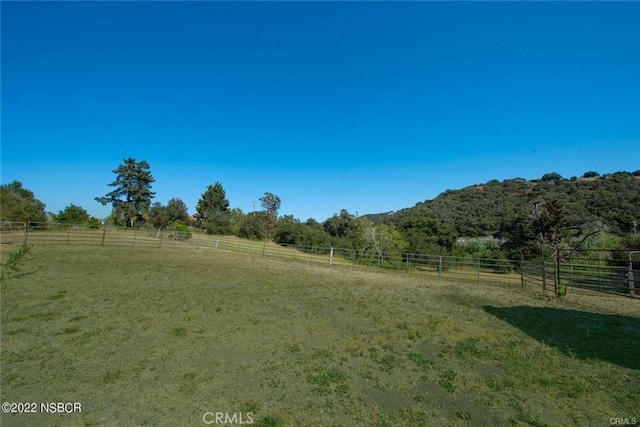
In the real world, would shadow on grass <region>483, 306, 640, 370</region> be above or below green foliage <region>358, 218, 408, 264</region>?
below

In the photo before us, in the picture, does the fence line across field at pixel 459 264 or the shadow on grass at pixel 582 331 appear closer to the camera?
the shadow on grass at pixel 582 331

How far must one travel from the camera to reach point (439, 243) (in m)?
42.8

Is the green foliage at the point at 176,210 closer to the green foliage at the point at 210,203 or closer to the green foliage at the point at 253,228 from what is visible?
the green foliage at the point at 210,203

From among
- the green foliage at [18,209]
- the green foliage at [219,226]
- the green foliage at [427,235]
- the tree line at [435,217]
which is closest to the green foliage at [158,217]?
the tree line at [435,217]

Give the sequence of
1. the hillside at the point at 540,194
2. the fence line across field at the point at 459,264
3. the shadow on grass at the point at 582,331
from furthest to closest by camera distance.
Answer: the hillside at the point at 540,194 → the fence line across field at the point at 459,264 → the shadow on grass at the point at 582,331

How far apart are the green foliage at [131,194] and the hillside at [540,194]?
161 feet

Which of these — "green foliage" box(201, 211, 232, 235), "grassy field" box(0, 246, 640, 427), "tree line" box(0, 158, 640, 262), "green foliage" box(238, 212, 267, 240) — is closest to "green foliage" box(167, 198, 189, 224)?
"tree line" box(0, 158, 640, 262)

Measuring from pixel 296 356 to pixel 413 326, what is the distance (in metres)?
2.97

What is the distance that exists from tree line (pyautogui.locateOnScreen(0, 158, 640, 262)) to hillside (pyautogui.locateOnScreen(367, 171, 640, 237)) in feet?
0.41

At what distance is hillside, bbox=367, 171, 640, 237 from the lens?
124 ft

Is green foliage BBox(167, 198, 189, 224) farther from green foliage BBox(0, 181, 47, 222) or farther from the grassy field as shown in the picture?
the grassy field

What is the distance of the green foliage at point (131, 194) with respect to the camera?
5575cm

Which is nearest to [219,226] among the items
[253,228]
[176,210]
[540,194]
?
[253,228]

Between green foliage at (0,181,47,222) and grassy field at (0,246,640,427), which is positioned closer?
grassy field at (0,246,640,427)
